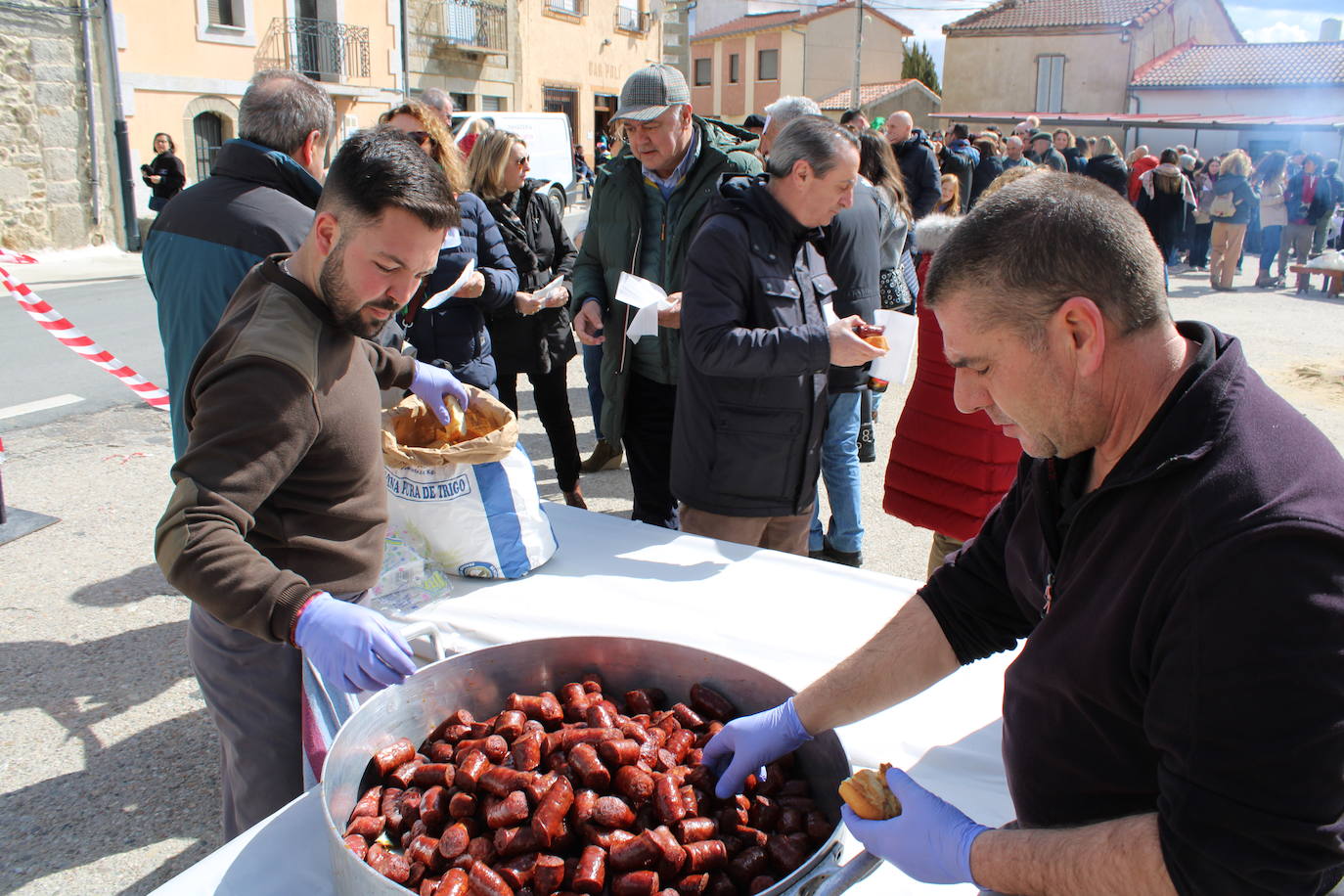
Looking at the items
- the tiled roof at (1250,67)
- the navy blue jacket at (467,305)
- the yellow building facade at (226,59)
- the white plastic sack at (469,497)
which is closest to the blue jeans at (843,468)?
the navy blue jacket at (467,305)

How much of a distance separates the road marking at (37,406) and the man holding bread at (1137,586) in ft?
22.8

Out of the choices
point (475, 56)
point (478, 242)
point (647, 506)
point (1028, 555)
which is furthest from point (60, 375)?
point (475, 56)

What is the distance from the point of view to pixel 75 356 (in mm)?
8062

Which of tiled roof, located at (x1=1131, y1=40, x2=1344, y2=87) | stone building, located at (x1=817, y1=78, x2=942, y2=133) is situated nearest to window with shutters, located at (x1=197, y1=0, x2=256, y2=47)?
stone building, located at (x1=817, y1=78, x2=942, y2=133)

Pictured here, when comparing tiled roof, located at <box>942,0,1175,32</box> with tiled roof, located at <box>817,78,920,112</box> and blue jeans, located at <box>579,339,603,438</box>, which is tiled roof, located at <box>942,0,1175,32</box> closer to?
tiled roof, located at <box>817,78,920,112</box>

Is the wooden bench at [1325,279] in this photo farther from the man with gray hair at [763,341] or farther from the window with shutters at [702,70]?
the window with shutters at [702,70]

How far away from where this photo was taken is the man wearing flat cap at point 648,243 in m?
3.82

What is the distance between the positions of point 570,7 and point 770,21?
2317cm

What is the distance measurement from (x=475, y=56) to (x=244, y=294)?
26869 millimetres

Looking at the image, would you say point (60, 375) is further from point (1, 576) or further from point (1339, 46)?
point (1339, 46)

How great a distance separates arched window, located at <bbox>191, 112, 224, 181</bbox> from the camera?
18594 mm

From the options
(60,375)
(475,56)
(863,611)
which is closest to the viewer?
(863,611)

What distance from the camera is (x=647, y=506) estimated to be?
420cm

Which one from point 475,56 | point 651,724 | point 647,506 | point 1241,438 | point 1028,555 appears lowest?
point 647,506
